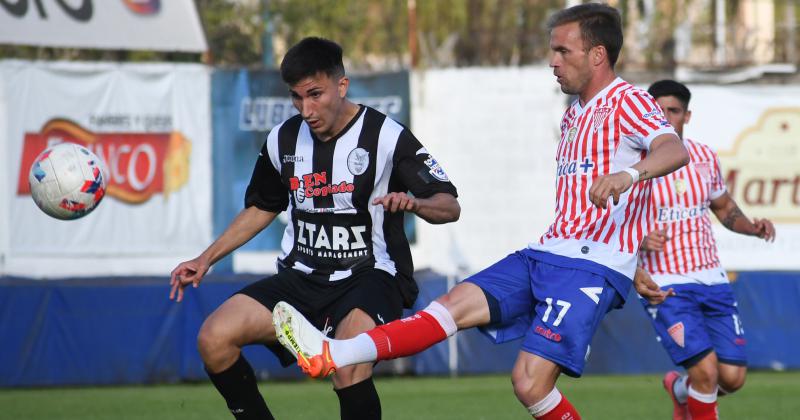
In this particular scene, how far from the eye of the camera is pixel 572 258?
6031 mm

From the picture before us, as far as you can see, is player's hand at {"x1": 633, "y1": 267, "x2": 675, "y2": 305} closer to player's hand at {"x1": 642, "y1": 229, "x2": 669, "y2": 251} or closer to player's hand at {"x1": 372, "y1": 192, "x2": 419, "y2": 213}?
player's hand at {"x1": 642, "y1": 229, "x2": 669, "y2": 251}

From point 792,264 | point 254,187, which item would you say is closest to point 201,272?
point 254,187

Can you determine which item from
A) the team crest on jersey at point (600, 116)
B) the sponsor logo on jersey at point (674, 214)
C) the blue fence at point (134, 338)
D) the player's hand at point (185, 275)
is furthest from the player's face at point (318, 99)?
the blue fence at point (134, 338)

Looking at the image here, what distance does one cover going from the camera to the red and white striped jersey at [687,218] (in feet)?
26.6

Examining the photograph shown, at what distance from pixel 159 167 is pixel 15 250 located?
2069 mm

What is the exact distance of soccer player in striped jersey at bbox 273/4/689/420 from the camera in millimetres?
5852

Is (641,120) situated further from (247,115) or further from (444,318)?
(247,115)

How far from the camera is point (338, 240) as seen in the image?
6398 mm

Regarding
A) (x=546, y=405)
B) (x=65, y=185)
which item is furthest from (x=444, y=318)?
(x=65, y=185)

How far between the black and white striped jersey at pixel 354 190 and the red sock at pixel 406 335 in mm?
591

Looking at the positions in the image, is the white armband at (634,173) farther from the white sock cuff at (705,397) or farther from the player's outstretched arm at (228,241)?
the white sock cuff at (705,397)

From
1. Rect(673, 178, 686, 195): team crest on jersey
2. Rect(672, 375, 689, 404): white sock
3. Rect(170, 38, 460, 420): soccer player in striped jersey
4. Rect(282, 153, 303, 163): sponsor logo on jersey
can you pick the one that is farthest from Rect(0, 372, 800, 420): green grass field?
Rect(282, 153, 303, 163): sponsor logo on jersey

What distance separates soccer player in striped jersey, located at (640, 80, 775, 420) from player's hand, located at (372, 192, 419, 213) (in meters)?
2.76

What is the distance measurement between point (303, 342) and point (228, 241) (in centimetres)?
141
